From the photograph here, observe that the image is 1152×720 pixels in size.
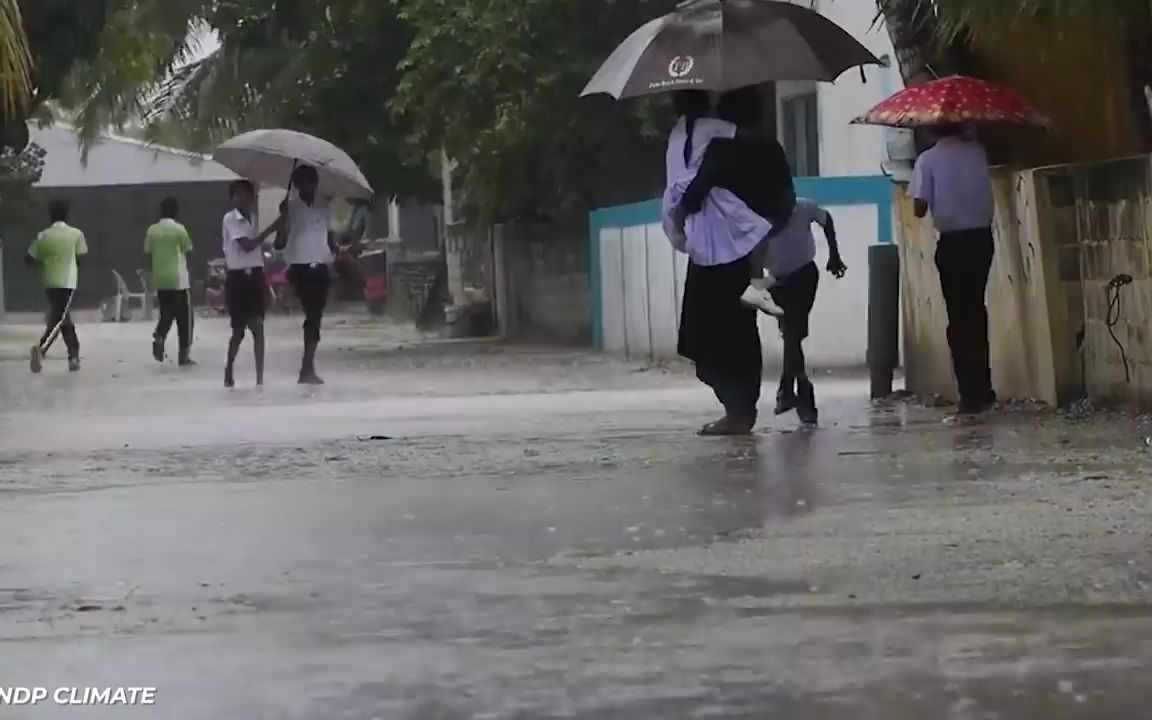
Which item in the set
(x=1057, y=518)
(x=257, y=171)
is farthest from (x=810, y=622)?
(x=257, y=171)

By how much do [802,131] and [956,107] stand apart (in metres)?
10.0

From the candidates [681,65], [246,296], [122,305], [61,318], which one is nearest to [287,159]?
[246,296]

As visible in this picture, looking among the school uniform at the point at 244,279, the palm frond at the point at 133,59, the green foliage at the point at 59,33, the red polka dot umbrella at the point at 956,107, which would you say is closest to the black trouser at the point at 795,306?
the red polka dot umbrella at the point at 956,107

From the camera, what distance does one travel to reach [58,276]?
78.0 ft

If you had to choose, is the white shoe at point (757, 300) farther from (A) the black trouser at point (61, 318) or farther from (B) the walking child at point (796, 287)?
(A) the black trouser at point (61, 318)

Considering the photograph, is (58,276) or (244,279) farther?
(58,276)

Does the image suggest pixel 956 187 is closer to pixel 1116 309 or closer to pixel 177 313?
pixel 1116 309

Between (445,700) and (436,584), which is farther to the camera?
(436,584)

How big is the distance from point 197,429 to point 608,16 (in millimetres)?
9615

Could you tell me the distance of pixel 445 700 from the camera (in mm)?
5785

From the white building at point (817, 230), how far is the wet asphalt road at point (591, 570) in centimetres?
411

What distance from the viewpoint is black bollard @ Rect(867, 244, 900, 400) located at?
14.8m

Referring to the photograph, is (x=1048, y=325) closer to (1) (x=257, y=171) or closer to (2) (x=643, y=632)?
(2) (x=643, y=632)

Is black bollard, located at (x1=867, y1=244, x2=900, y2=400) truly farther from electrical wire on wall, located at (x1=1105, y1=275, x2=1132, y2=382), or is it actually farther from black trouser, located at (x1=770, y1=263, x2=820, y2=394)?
electrical wire on wall, located at (x1=1105, y1=275, x2=1132, y2=382)
